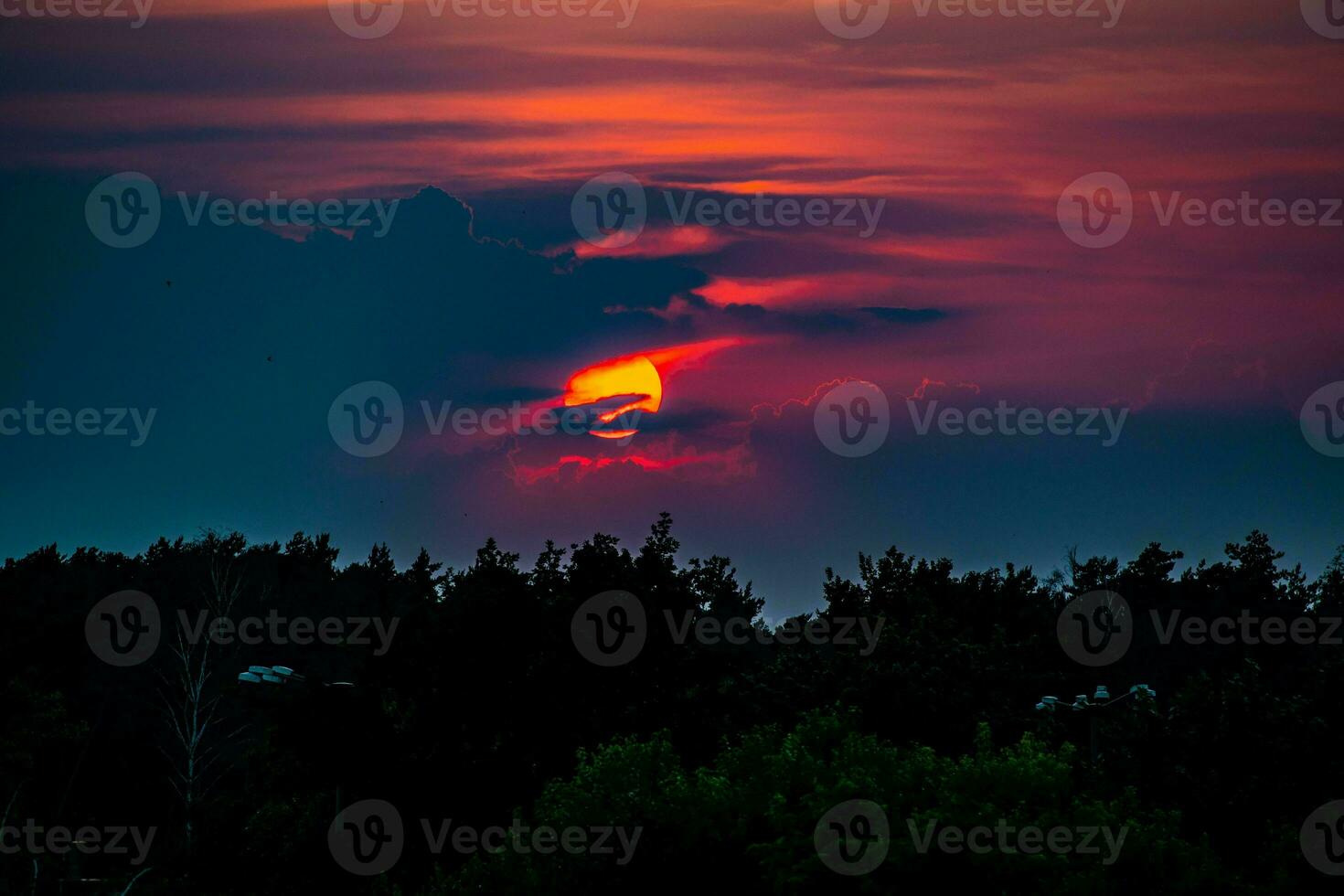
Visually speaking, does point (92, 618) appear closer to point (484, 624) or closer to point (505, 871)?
point (484, 624)

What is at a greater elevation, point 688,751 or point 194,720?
point 194,720

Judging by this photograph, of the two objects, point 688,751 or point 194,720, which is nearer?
point 688,751

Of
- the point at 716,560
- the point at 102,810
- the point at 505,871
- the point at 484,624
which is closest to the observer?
the point at 505,871

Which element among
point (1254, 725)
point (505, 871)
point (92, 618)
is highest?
point (92, 618)

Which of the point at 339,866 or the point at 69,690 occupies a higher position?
the point at 69,690

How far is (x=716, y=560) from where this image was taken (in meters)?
54.8

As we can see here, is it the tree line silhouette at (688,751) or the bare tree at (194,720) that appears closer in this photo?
the tree line silhouette at (688,751)

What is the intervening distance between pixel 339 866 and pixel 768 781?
1325cm

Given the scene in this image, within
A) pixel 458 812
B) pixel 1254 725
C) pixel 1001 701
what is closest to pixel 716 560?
pixel 1001 701

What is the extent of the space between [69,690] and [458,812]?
49.9m

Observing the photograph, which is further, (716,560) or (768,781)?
(716,560)

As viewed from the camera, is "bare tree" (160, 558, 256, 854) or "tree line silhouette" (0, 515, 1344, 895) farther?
"bare tree" (160, 558, 256, 854)

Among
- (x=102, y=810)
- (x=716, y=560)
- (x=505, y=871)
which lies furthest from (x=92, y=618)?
(x=505, y=871)

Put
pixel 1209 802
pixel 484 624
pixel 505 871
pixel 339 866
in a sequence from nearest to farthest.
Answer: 1. pixel 505 871
2. pixel 1209 802
3. pixel 339 866
4. pixel 484 624
